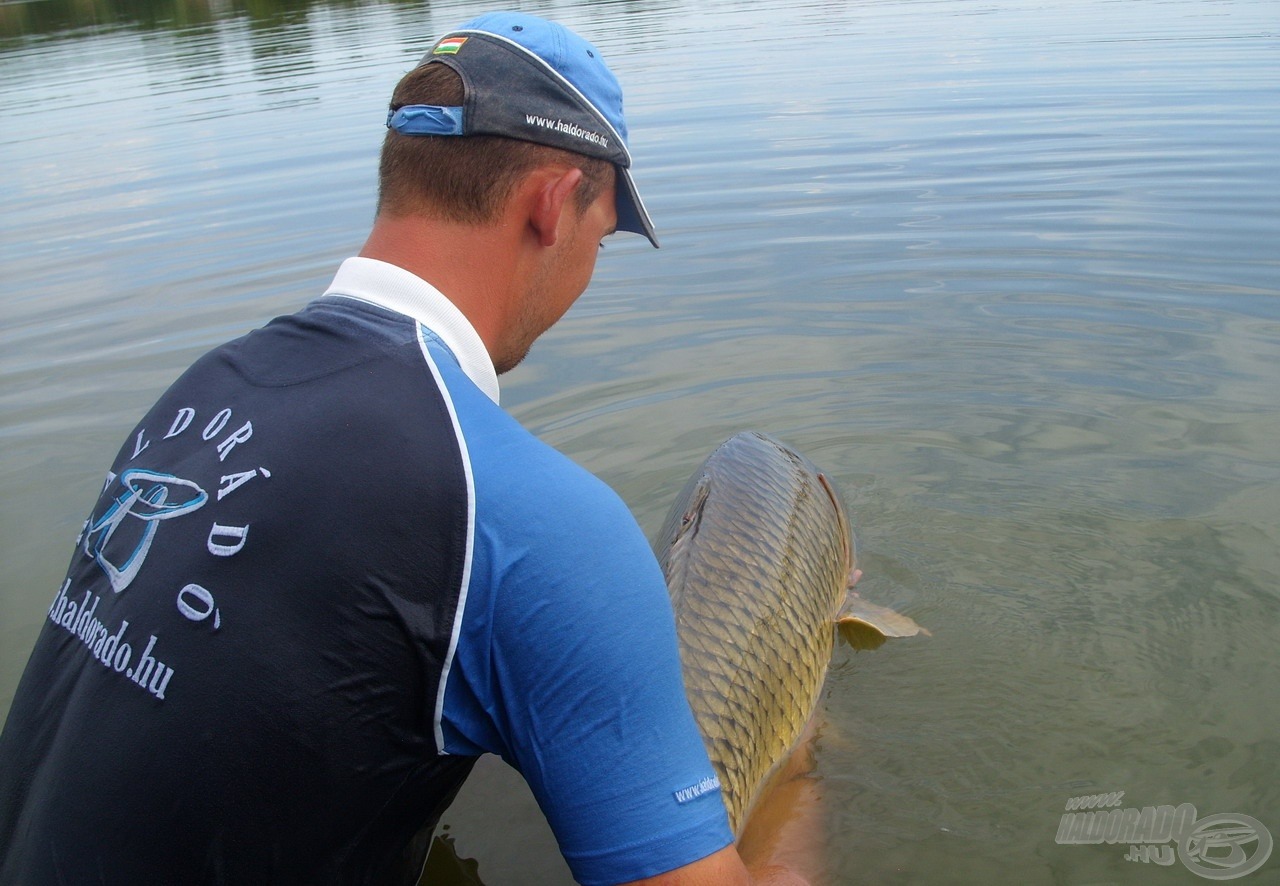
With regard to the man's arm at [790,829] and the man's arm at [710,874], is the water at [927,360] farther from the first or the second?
the man's arm at [710,874]

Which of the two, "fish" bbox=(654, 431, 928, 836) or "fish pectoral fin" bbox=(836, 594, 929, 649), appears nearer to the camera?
"fish" bbox=(654, 431, 928, 836)

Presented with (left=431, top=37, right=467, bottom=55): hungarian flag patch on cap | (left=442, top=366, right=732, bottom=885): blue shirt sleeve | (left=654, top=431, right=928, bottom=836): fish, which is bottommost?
(left=654, top=431, right=928, bottom=836): fish

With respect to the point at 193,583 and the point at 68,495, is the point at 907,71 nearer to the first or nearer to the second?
the point at 68,495

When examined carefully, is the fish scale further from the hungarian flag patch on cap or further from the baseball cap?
the hungarian flag patch on cap

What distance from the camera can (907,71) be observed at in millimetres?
15219

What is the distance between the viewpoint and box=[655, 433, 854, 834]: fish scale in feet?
9.53

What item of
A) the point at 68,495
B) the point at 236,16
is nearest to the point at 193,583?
the point at 68,495

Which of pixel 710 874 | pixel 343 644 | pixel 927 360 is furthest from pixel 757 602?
pixel 927 360

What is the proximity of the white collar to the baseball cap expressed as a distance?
0.86ft

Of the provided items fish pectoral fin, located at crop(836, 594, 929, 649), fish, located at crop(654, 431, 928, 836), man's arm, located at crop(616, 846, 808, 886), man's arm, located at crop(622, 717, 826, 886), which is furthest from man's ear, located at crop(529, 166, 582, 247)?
fish pectoral fin, located at crop(836, 594, 929, 649)

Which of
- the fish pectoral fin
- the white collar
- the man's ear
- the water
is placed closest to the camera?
the white collar

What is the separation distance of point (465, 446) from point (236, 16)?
32.5 m

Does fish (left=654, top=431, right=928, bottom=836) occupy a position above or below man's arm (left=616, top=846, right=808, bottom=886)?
below

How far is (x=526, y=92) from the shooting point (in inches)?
76.5
